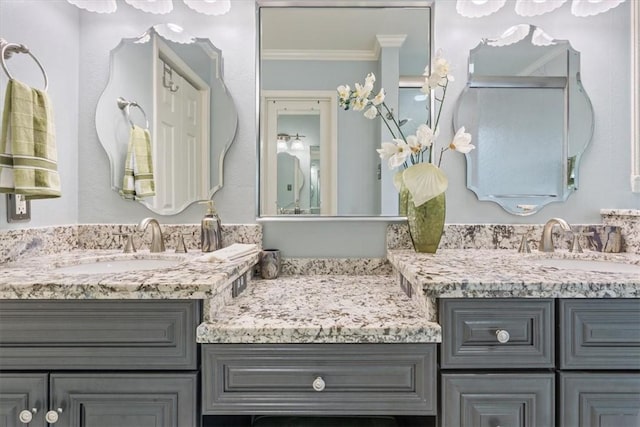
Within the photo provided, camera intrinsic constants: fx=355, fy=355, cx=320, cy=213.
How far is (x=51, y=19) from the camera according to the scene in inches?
56.0

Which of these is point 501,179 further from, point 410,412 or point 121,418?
point 121,418

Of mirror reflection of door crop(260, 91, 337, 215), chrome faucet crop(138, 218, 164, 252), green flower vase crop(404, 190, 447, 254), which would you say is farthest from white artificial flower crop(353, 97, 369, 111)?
Result: chrome faucet crop(138, 218, 164, 252)

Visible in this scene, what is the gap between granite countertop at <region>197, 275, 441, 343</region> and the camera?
884 millimetres

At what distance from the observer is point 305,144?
1.52m

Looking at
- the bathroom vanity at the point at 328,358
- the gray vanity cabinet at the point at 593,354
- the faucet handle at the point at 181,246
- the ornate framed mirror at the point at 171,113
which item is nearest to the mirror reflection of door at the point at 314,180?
the ornate framed mirror at the point at 171,113

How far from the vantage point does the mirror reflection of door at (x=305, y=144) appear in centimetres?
152

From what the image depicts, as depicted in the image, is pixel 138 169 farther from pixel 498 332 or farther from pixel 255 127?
pixel 498 332

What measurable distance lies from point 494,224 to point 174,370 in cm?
135

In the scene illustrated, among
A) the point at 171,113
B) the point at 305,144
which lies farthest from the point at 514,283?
the point at 171,113

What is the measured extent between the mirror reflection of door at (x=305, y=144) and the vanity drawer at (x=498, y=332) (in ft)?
2.46

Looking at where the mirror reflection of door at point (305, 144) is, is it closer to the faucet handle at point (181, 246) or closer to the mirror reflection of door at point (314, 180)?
the mirror reflection of door at point (314, 180)

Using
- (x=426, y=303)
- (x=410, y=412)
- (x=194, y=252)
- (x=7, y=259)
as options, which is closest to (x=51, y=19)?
(x=7, y=259)

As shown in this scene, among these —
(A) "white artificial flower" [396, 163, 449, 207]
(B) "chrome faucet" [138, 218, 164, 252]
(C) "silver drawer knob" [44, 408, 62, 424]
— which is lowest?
(C) "silver drawer knob" [44, 408, 62, 424]

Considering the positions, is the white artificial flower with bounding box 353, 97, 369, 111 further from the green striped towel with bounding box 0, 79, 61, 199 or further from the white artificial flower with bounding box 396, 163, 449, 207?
the green striped towel with bounding box 0, 79, 61, 199
